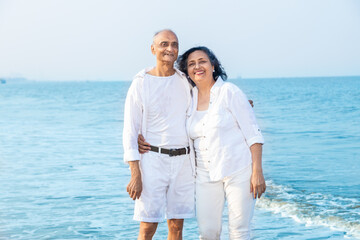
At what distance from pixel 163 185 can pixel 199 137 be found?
0.49 metres

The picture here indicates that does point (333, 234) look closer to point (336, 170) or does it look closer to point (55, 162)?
point (336, 170)

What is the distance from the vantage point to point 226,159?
12.0ft

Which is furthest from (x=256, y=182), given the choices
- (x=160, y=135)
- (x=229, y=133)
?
(x=160, y=135)

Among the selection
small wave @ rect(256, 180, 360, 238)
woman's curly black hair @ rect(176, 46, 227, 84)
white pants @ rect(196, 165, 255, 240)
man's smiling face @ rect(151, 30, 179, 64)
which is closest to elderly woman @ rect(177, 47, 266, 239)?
white pants @ rect(196, 165, 255, 240)

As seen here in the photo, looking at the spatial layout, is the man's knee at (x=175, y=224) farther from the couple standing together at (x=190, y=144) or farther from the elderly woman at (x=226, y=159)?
the elderly woman at (x=226, y=159)

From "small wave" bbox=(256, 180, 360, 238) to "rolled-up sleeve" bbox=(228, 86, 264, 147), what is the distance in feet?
10.2

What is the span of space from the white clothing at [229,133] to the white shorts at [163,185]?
0.30 meters

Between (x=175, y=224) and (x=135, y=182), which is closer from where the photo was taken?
(x=135, y=182)

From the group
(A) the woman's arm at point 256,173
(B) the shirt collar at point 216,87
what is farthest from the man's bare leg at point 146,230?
(B) the shirt collar at point 216,87

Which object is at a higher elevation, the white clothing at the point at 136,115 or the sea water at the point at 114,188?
the white clothing at the point at 136,115

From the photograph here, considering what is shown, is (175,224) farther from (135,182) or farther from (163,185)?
(135,182)

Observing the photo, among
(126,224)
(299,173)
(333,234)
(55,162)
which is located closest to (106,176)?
(55,162)

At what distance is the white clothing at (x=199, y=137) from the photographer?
3734mm

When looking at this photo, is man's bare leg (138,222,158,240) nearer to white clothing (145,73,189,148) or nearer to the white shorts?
the white shorts
